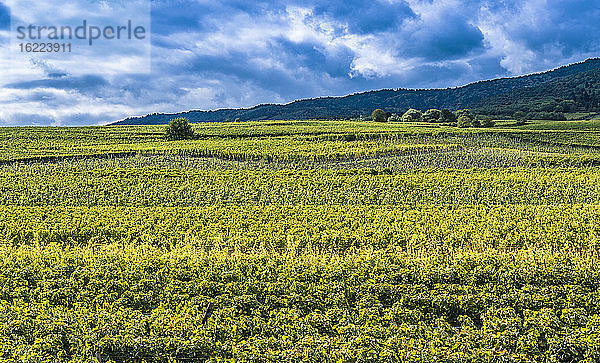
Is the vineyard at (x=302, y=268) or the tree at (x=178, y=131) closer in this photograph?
the vineyard at (x=302, y=268)

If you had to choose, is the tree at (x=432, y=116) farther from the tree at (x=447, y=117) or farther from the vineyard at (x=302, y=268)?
the vineyard at (x=302, y=268)

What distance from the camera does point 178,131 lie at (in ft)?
259

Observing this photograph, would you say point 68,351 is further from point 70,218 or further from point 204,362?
point 70,218

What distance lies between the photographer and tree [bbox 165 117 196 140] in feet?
258

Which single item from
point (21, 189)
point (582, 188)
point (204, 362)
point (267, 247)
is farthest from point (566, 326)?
point (21, 189)

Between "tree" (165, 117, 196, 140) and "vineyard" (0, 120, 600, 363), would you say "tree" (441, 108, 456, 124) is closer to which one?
"tree" (165, 117, 196, 140)

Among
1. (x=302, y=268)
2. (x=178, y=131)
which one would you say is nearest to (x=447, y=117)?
(x=178, y=131)

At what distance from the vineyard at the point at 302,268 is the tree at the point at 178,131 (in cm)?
4270

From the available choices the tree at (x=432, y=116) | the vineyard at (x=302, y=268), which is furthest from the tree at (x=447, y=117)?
the vineyard at (x=302, y=268)

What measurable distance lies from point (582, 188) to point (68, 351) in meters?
32.7

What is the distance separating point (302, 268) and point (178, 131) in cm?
6971

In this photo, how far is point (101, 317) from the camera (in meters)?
10.6

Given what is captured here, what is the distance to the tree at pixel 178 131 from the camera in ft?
258

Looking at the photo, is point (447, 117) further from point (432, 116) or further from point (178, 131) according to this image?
point (178, 131)
